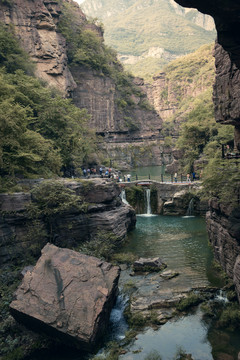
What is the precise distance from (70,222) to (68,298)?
26.6ft

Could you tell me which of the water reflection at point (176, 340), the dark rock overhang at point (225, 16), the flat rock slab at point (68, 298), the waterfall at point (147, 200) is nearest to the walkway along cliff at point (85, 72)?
the waterfall at point (147, 200)

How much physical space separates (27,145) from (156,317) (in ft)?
45.9

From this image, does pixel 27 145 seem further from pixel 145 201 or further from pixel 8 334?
pixel 145 201

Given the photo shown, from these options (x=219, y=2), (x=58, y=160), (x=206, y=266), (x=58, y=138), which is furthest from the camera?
(x=58, y=138)

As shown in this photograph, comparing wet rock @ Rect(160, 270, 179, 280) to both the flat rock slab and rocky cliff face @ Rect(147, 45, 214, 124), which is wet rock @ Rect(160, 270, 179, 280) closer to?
the flat rock slab

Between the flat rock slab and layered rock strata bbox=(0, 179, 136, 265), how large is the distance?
3.25m

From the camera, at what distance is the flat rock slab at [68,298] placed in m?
10.6

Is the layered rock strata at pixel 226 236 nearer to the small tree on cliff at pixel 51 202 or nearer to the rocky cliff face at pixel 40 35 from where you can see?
the small tree on cliff at pixel 51 202

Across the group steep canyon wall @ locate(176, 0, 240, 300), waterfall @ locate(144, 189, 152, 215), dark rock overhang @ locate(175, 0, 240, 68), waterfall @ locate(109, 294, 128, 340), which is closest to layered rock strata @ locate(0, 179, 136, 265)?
waterfall @ locate(109, 294, 128, 340)

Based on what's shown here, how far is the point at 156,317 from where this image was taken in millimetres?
12312

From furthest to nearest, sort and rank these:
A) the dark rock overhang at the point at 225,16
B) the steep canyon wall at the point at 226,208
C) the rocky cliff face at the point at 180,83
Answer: the rocky cliff face at the point at 180,83 < the steep canyon wall at the point at 226,208 < the dark rock overhang at the point at 225,16

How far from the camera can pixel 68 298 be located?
11.4 metres

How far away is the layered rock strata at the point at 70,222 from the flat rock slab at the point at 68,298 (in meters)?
3.25

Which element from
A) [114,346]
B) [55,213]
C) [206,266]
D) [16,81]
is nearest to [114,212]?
[55,213]
